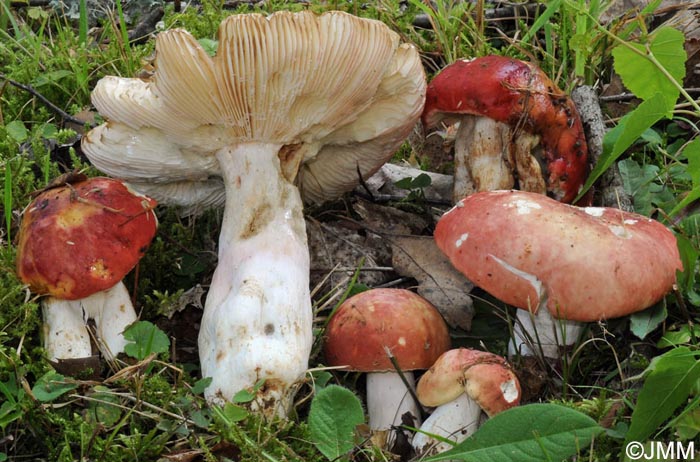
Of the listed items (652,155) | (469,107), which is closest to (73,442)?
(469,107)

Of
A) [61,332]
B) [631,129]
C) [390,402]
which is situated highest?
[631,129]

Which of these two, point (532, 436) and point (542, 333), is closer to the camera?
point (532, 436)

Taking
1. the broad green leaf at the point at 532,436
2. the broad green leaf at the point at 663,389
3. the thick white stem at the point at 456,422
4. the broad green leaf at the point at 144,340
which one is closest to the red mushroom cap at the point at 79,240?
the broad green leaf at the point at 144,340

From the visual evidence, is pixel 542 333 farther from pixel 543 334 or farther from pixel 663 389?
pixel 663 389

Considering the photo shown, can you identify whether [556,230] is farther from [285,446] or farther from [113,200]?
[113,200]

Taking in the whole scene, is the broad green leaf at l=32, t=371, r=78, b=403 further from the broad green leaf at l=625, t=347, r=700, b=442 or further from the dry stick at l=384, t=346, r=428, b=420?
the broad green leaf at l=625, t=347, r=700, b=442

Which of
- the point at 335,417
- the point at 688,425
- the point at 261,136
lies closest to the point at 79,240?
the point at 261,136

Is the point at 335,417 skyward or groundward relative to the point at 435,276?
skyward

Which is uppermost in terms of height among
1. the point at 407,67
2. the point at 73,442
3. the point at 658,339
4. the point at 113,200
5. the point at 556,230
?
the point at 407,67
